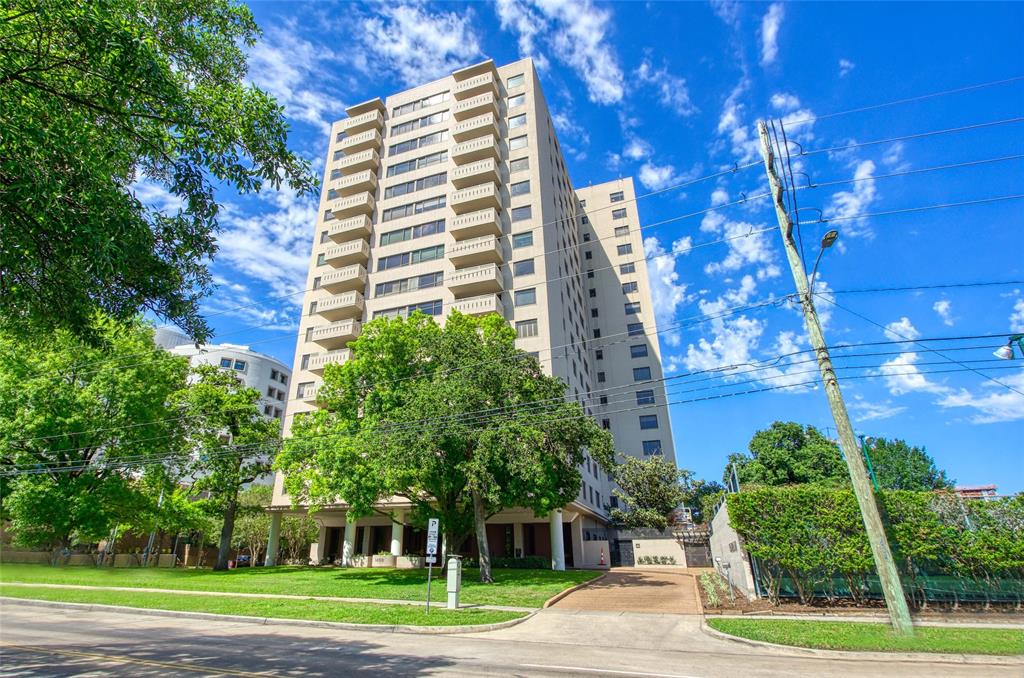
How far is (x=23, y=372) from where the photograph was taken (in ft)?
84.6

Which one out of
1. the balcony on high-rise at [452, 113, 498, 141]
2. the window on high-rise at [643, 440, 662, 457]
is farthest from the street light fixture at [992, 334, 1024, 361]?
the window on high-rise at [643, 440, 662, 457]

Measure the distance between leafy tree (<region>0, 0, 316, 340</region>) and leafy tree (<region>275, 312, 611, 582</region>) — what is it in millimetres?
14815

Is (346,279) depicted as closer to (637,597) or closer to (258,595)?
(258,595)

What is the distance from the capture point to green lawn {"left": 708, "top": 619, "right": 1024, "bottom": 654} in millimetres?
9820

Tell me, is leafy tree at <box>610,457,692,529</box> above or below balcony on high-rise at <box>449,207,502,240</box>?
below

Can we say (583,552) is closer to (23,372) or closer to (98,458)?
(98,458)

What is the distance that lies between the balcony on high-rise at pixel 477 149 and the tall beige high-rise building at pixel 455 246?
0.13 m

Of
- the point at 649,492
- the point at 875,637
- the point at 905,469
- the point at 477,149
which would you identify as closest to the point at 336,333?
the point at 477,149

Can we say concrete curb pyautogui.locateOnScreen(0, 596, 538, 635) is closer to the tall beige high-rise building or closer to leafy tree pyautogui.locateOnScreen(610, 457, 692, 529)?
the tall beige high-rise building

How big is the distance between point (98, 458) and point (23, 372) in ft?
19.9

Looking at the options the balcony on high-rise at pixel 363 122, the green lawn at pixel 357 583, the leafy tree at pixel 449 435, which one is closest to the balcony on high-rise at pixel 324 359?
the leafy tree at pixel 449 435

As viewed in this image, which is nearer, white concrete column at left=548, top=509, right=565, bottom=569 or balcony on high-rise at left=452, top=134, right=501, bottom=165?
white concrete column at left=548, top=509, right=565, bottom=569

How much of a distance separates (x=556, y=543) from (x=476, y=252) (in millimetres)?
22307

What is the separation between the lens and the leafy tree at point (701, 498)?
4869 cm
